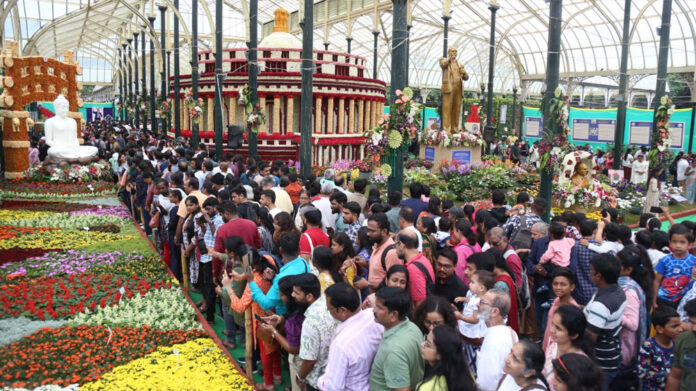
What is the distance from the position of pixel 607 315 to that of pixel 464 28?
4111 cm

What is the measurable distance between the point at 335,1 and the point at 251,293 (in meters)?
31.4

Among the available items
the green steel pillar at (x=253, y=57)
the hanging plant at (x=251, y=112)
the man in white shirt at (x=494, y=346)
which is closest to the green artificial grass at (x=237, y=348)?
the man in white shirt at (x=494, y=346)

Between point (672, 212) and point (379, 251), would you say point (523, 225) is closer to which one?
point (379, 251)

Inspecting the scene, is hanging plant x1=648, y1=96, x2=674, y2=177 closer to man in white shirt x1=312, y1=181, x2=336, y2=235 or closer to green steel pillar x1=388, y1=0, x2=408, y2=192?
green steel pillar x1=388, y1=0, x2=408, y2=192

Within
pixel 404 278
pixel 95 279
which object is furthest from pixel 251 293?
pixel 95 279

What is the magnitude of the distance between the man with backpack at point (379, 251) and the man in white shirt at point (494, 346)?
152cm

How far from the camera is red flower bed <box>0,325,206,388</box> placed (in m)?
5.58

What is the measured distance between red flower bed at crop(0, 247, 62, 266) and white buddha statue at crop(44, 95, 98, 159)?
943 centimetres

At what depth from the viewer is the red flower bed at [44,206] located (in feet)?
45.2

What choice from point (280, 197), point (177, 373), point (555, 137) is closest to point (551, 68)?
point (555, 137)

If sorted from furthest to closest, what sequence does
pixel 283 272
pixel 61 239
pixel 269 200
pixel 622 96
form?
pixel 622 96, pixel 61 239, pixel 269 200, pixel 283 272

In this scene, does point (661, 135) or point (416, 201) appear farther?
point (661, 135)

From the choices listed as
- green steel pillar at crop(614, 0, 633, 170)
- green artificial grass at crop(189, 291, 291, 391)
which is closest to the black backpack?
green artificial grass at crop(189, 291, 291, 391)

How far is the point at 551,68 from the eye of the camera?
991cm
